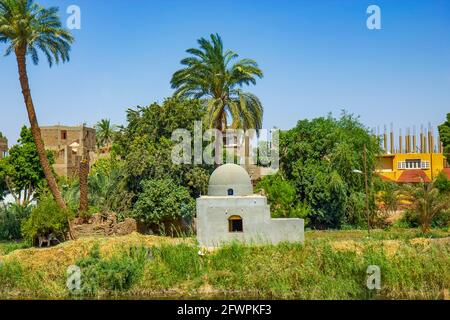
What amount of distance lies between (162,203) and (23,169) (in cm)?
1412

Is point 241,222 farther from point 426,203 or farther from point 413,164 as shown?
point 413,164

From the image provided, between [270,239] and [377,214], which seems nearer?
[270,239]

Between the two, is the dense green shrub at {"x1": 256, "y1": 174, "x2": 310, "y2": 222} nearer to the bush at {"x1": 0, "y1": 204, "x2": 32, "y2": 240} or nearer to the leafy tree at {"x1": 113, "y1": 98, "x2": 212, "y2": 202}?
the leafy tree at {"x1": 113, "y1": 98, "x2": 212, "y2": 202}

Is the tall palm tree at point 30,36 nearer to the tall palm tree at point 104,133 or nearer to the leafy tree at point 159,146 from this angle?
the leafy tree at point 159,146

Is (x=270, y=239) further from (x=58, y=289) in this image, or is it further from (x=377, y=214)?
(x=377, y=214)

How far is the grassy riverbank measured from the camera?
19953 millimetres

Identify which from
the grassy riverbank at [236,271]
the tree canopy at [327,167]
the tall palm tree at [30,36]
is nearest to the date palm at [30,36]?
the tall palm tree at [30,36]

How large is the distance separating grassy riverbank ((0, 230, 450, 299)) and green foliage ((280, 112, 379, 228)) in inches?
471

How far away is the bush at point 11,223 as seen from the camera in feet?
105

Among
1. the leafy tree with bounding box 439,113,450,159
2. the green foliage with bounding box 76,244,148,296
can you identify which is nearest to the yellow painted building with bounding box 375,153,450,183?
the leafy tree with bounding box 439,113,450,159

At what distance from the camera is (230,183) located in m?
25.6

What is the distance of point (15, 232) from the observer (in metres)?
32.2
